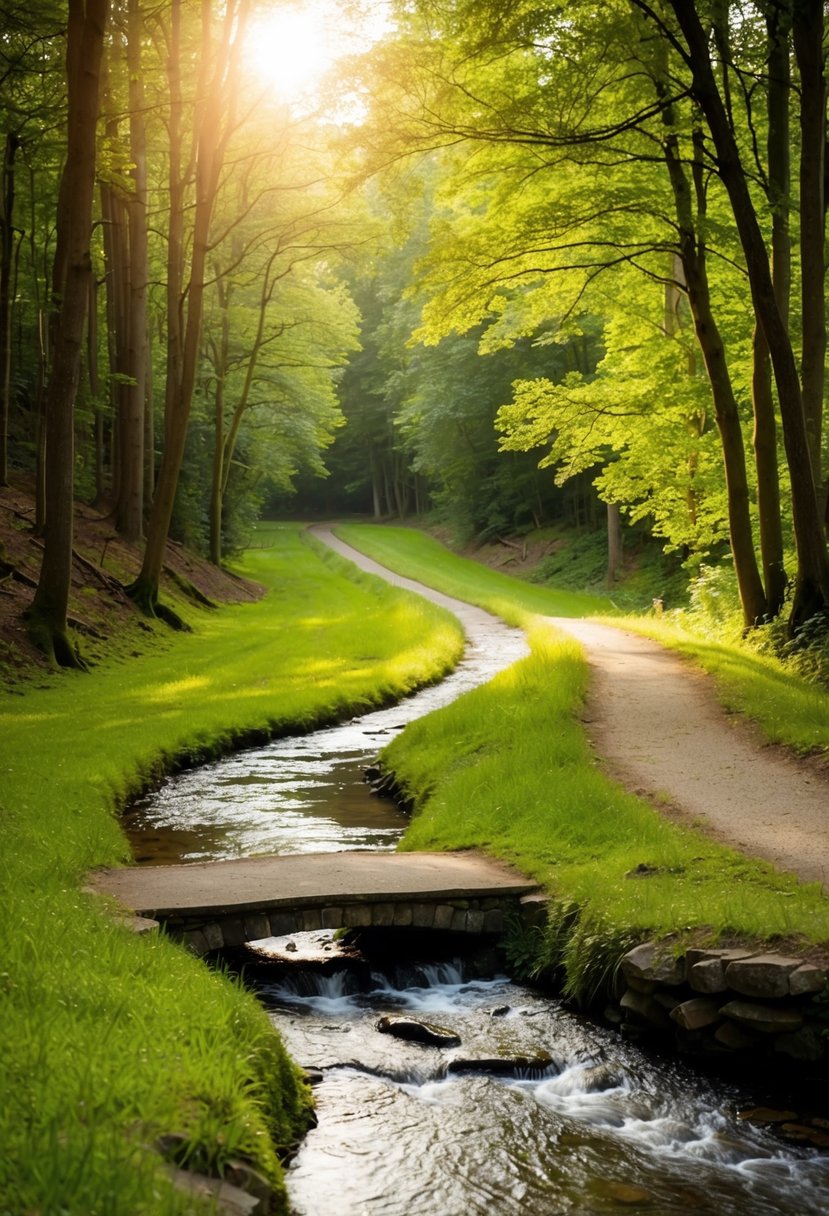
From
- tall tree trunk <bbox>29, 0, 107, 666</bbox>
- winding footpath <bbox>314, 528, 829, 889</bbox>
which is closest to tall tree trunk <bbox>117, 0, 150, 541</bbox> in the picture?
tall tree trunk <bbox>29, 0, 107, 666</bbox>

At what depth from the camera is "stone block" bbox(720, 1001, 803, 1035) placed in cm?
595

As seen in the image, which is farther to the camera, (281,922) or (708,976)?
(281,922)

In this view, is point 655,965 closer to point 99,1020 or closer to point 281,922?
point 281,922

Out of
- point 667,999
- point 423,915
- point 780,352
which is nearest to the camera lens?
point 667,999

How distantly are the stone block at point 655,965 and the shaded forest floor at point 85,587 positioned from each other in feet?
41.1

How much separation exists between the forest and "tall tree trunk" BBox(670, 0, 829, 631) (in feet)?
0.14

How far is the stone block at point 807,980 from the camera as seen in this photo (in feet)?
19.2

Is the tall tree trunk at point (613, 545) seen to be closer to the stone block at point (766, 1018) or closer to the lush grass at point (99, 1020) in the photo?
the lush grass at point (99, 1020)

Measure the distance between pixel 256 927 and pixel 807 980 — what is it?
3.76 meters

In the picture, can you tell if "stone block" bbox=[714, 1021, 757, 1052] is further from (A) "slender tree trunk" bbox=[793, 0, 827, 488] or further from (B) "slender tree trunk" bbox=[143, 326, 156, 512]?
(B) "slender tree trunk" bbox=[143, 326, 156, 512]

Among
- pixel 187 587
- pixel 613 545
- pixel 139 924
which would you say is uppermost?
pixel 613 545

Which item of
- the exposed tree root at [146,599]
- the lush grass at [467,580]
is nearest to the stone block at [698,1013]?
the exposed tree root at [146,599]

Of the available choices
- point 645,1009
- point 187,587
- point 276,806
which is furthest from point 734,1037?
point 187,587

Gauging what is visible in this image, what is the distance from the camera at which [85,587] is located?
72.3 feet
